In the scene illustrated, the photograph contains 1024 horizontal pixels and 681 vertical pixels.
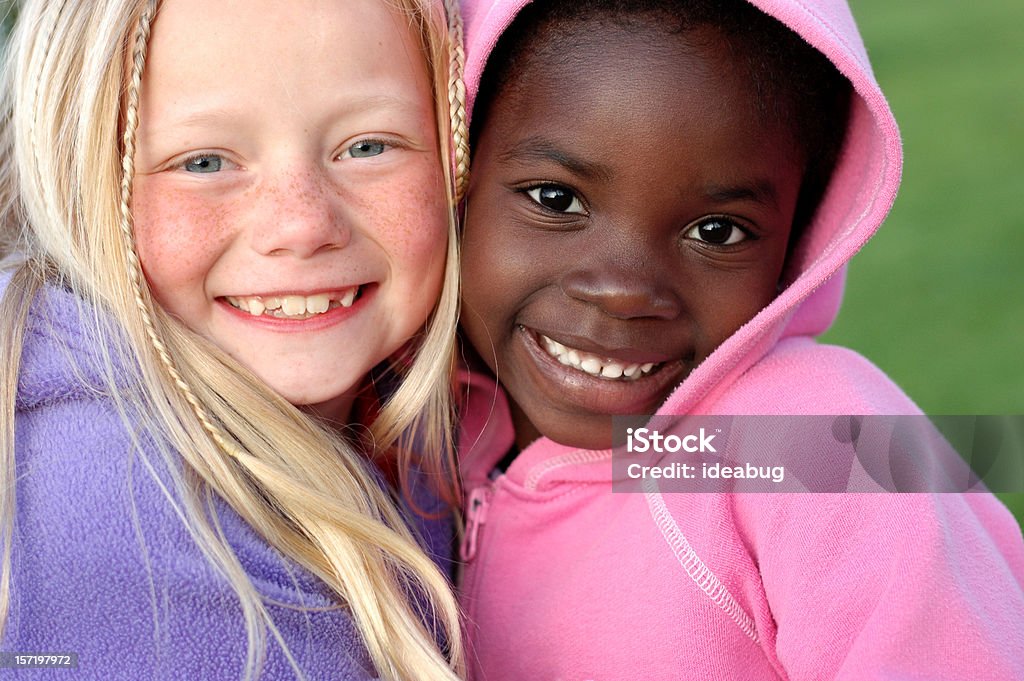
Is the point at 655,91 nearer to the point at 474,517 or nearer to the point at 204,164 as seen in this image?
the point at 204,164

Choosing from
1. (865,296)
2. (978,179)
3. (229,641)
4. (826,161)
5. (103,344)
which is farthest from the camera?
(978,179)

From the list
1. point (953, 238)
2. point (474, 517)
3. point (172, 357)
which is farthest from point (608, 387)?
point (953, 238)

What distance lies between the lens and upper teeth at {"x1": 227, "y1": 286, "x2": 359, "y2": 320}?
1647 mm

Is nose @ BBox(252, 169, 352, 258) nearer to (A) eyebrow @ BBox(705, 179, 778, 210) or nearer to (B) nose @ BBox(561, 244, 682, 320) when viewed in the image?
(B) nose @ BBox(561, 244, 682, 320)

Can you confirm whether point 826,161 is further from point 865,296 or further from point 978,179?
point 978,179

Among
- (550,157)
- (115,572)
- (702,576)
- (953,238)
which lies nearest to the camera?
(115,572)

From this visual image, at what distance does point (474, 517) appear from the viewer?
1897 mm

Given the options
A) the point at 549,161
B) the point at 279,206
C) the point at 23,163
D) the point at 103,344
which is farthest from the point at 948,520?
the point at 23,163

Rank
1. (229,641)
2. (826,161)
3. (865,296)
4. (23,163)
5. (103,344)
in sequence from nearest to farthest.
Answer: (229,641), (103,344), (23,163), (826,161), (865,296)

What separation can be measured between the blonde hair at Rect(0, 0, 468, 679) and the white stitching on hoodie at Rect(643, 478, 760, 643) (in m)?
0.34

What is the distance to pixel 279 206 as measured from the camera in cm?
155

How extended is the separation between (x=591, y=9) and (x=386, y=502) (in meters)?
0.81

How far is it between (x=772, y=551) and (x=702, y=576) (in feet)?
0.35

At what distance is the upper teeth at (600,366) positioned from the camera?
1.65 m
